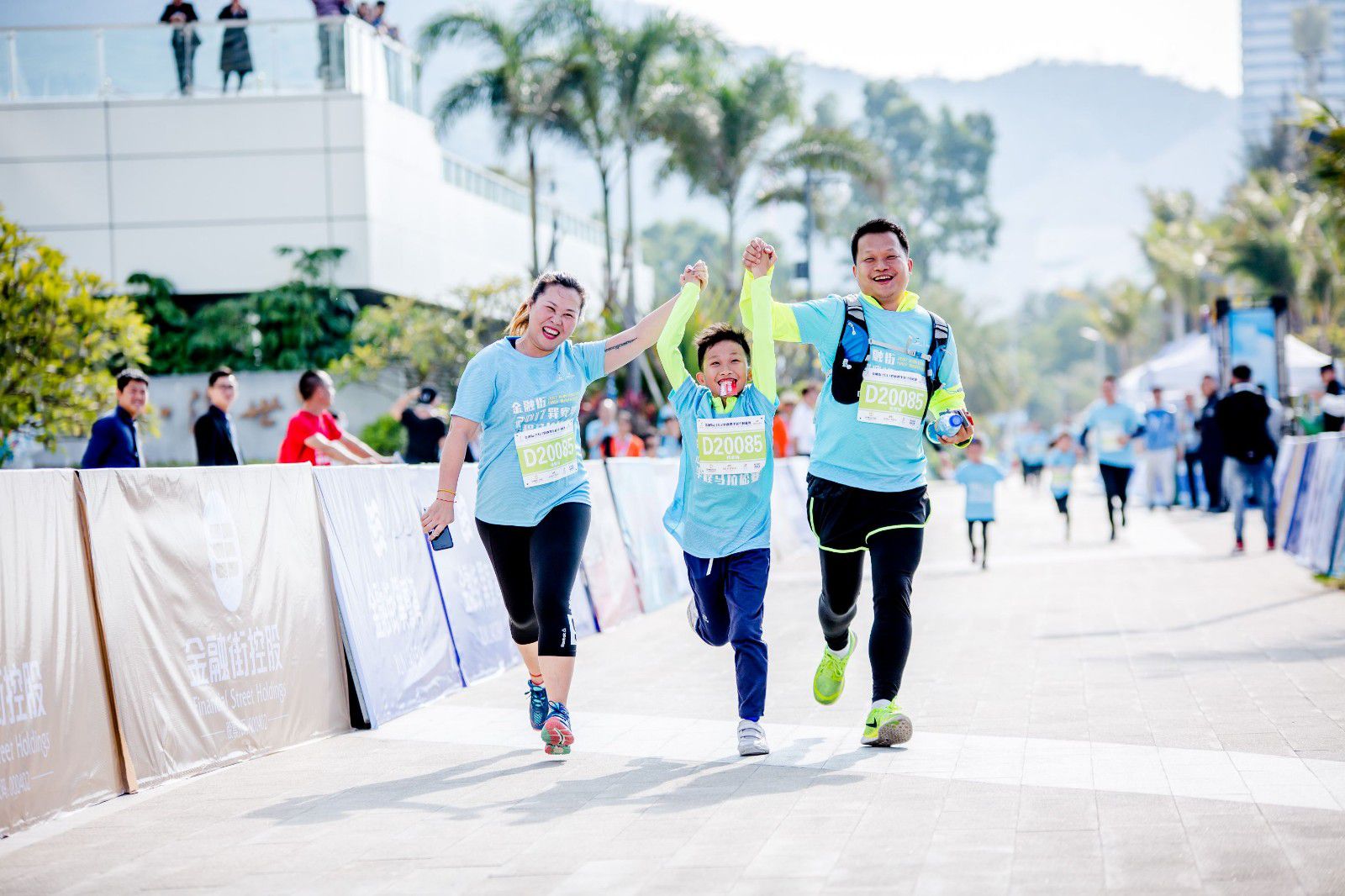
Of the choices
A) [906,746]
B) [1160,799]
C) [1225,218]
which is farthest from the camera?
[1225,218]

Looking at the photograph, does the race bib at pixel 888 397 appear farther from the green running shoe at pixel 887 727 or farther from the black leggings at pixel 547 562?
the black leggings at pixel 547 562

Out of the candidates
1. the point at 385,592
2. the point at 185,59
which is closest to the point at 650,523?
the point at 385,592

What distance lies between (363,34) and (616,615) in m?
23.1

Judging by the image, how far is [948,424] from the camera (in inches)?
250

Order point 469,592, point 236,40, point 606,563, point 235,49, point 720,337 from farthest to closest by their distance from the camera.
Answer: point 235,49 < point 236,40 < point 606,563 < point 469,592 < point 720,337

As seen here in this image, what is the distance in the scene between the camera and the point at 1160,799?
530cm

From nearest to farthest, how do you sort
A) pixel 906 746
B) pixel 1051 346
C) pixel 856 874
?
pixel 856 874, pixel 906 746, pixel 1051 346

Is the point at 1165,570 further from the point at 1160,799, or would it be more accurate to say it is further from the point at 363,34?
the point at 363,34

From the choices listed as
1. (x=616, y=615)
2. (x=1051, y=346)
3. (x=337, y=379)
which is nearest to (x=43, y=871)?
(x=616, y=615)

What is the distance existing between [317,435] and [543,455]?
417cm

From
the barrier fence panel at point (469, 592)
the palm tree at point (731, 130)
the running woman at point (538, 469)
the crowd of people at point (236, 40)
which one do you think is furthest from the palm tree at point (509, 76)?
the running woman at point (538, 469)

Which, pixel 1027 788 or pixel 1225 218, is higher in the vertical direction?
pixel 1225 218

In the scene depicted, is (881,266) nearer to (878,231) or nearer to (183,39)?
(878,231)

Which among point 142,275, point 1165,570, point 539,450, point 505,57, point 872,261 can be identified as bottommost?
point 1165,570
